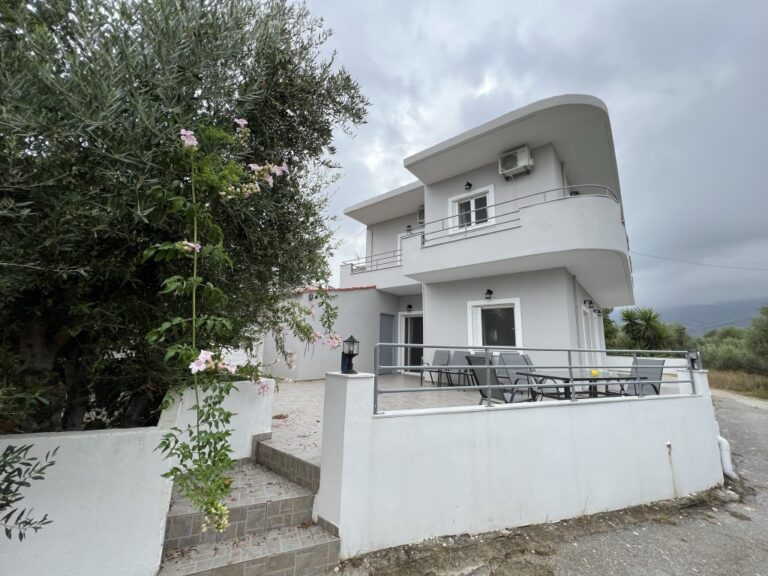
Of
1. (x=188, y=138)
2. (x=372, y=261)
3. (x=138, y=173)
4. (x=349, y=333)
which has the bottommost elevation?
(x=349, y=333)

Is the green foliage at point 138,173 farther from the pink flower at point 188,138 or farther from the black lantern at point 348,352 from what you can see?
the black lantern at point 348,352

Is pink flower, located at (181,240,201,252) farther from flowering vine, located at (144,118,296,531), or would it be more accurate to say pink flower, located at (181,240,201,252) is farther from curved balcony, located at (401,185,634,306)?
curved balcony, located at (401,185,634,306)

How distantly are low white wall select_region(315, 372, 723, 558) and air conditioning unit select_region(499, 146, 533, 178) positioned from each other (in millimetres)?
6787

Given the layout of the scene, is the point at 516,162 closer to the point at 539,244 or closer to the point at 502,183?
the point at 502,183

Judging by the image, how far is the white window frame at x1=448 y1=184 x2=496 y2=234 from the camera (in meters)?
10.5

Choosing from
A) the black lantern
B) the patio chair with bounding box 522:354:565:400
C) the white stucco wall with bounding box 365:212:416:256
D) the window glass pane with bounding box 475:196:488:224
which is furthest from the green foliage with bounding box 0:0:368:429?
the white stucco wall with bounding box 365:212:416:256

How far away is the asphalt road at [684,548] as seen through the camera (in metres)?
3.85

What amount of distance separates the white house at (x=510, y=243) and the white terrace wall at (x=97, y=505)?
486 centimetres

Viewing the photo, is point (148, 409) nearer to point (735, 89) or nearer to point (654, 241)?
point (735, 89)

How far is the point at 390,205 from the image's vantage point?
1459 cm

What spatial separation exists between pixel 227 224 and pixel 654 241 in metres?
88.7

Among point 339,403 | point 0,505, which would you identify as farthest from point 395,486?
point 0,505

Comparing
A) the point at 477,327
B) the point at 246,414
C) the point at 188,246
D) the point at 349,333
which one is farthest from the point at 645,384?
→ the point at 349,333

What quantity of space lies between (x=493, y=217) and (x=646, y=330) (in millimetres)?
16901
